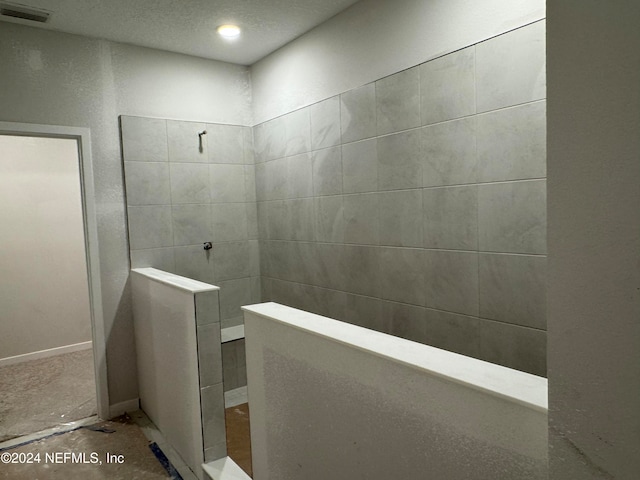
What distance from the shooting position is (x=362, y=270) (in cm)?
261

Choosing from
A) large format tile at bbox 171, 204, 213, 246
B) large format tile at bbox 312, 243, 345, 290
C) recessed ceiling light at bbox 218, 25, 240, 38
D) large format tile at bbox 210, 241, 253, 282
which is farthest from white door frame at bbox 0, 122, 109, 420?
large format tile at bbox 312, 243, 345, 290

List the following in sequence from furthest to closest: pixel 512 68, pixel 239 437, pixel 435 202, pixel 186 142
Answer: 1. pixel 186 142
2. pixel 239 437
3. pixel 435 202
4. pixel 512 68

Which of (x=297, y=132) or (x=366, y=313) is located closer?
(x=366, y=313)

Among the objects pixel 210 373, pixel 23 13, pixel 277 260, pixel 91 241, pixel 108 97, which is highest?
pixel 23 13

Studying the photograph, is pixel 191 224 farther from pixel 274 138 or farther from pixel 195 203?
pixel 274 138

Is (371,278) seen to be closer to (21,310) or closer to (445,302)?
(445,302)

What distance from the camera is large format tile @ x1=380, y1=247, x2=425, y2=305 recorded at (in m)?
2.24

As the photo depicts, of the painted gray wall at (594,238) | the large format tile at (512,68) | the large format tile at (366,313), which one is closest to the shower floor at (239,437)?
the large format tile at (366,313)

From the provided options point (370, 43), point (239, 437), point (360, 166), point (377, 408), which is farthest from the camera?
point (239, 437)

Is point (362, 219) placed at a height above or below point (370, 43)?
below

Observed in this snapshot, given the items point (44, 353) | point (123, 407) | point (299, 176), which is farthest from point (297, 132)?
point (44, 353)

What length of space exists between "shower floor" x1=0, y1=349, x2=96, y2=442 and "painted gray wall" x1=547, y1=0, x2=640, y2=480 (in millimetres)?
3238

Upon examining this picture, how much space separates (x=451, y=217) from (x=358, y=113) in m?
0.88

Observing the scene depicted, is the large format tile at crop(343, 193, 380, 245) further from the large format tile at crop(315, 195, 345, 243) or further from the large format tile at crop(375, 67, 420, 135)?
the large format tile at crop(375, 67, 420, 135)
